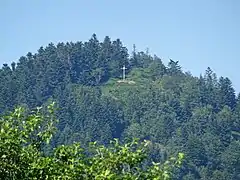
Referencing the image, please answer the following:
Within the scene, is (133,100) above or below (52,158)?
above

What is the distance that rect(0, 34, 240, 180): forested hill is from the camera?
10494cm

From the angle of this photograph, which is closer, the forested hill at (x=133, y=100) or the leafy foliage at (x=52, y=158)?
the leafy foliage at (x=52, y=158)

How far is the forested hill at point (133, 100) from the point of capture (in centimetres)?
10494

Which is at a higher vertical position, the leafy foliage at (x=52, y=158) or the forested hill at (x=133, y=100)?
the forested hill at (x=133, y=100)

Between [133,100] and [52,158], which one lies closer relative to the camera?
[52,158]

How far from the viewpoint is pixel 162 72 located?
13675cm

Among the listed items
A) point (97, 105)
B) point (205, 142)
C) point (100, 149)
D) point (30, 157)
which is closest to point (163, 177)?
point (100, 149)

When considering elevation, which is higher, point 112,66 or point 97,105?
point 112,66

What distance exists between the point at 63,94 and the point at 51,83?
30.8 ft

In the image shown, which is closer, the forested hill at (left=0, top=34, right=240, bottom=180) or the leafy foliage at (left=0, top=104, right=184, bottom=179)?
the leafy foliage at (left=0, top=104, right=184, bottom=179)

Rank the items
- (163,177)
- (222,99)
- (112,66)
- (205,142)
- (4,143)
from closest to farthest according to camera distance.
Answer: (4,143) → (163,177) → (205,142) → (222,99) → (112,66)

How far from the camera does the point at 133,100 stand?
119500 millimetres

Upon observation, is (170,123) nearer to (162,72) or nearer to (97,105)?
(97,105)

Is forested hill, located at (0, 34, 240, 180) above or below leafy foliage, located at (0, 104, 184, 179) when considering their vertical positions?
above
